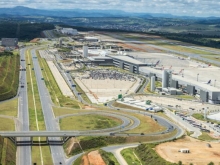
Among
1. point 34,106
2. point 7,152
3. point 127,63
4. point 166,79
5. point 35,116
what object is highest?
point 7,152

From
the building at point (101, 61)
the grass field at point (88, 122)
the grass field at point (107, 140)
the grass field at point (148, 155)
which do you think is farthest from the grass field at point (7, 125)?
the building at point (101, 61)

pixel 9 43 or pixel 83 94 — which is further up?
pixel 9 43

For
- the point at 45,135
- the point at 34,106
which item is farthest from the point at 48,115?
the point at 45,135

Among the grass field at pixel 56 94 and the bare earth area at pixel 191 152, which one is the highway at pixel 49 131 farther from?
the bare earth area at pixel 191 152

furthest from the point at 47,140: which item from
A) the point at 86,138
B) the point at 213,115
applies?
the point at 213,115

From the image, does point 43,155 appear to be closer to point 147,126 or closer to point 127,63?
point 147,126

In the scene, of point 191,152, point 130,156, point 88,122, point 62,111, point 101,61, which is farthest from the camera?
point 101,61

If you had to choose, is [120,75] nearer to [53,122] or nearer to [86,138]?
[53,122]

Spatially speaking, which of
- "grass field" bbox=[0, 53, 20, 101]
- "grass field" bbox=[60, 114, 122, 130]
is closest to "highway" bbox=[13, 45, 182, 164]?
"grass field" bbox=[60, 114, 122, 130]
